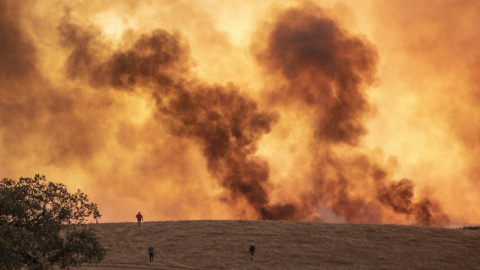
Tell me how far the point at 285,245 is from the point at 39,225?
35604 millimetres

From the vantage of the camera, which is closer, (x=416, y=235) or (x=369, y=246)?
(x=369, y=246)

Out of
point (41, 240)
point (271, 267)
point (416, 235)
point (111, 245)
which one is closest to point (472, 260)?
point (416, 235)

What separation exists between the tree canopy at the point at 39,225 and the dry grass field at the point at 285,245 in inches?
658

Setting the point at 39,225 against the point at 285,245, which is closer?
the point at 39,225

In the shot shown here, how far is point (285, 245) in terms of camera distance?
67250 millimetres

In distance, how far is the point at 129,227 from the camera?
7850cm

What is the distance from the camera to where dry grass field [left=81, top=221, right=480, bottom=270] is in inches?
2352

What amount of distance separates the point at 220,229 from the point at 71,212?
37.8 m

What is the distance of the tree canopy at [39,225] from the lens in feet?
122

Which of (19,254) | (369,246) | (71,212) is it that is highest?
(369,246)

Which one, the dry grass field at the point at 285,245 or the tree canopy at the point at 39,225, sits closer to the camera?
the tree canopy at the point at 39,225

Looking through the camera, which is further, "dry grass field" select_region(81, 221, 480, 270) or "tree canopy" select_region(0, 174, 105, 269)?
"dry grass field" select_region(81, 221, 480, 270)

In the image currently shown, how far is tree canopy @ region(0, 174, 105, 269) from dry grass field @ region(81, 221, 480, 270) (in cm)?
1670

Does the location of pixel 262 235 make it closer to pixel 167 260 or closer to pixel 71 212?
pixel 167 260
